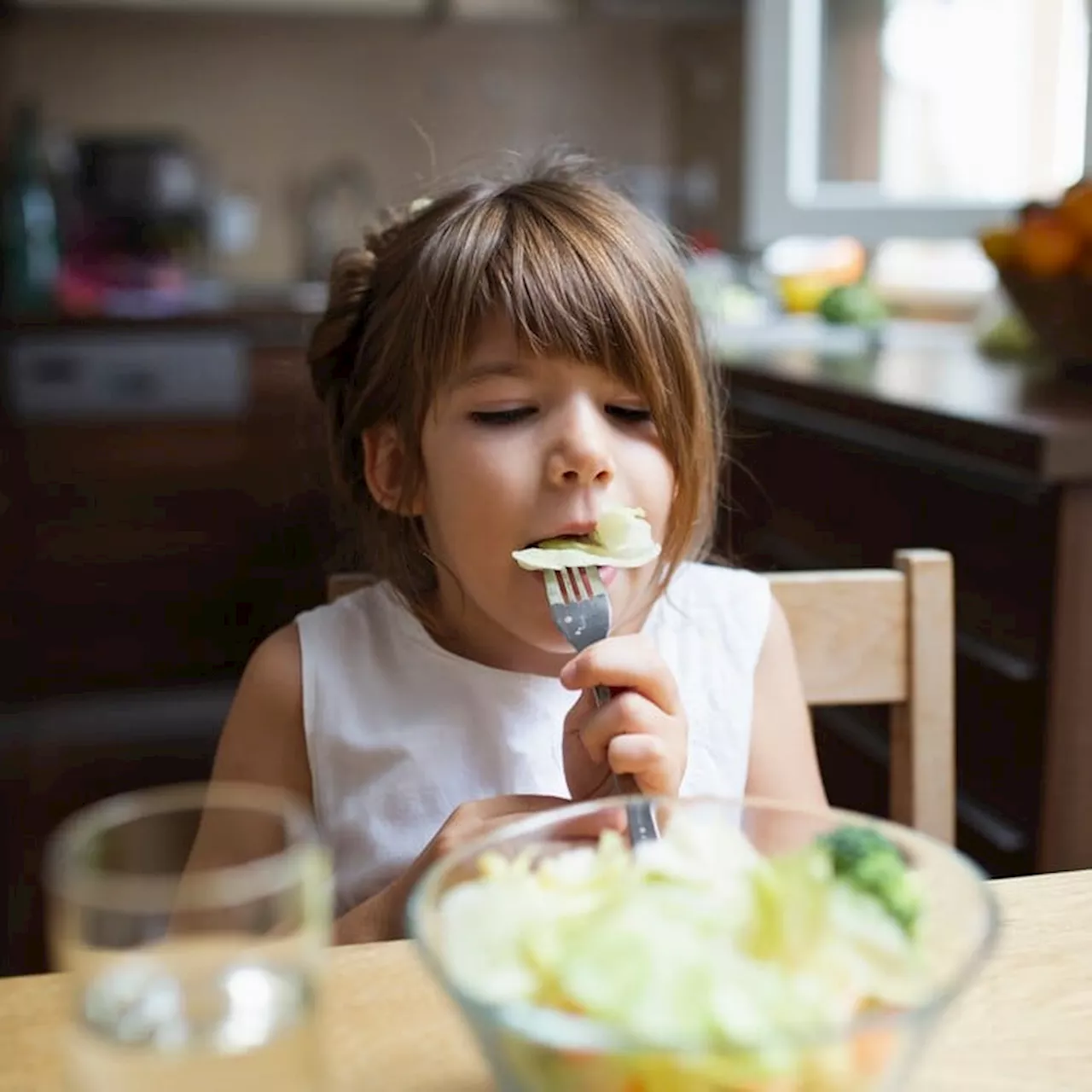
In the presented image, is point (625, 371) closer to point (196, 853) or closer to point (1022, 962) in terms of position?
point (1022, 962)

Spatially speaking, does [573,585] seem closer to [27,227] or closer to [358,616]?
[358,616]

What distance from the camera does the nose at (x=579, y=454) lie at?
36.3 inches

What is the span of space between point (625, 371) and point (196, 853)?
570mm

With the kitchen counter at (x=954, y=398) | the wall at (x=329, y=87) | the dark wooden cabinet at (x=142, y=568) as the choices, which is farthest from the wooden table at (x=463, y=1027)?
the wall at (x=329, y=87)

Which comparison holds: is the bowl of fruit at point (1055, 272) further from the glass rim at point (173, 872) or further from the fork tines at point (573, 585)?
the glass rim at point (173, 872)

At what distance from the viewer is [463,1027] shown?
1.98 feet

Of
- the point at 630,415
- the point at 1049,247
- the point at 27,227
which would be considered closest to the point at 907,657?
the point at 630,415

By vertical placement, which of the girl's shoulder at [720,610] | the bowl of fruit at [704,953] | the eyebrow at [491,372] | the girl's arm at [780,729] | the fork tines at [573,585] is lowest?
the girl's arm at [780,729]

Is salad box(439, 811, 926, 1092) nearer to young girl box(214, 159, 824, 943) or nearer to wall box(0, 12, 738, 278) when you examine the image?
young girl box(214, 159, 824, 943)

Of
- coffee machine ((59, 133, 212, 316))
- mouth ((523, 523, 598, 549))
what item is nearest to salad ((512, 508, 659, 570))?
mouth ((523, 523, 598, 549))

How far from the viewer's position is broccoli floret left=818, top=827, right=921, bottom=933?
520 mm

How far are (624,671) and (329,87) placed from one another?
320 centimetres

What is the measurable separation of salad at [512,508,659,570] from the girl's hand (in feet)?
0.31

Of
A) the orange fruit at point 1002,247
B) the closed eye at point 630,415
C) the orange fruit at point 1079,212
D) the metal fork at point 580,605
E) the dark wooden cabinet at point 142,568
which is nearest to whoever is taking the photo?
the metal fork at point 580,605
